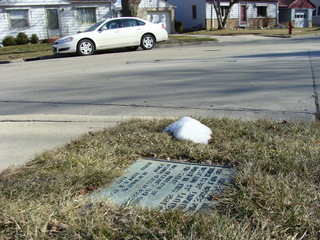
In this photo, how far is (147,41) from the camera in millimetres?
17062

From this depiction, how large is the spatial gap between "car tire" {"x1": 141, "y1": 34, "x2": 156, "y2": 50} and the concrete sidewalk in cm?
1235

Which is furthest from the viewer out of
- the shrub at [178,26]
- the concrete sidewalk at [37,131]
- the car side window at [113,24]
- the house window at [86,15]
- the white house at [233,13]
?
the white house at [233,13]

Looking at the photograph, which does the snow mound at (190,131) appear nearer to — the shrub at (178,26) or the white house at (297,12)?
→ the shrub at (178,26)

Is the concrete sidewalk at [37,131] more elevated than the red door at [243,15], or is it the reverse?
the red door at [243,15]

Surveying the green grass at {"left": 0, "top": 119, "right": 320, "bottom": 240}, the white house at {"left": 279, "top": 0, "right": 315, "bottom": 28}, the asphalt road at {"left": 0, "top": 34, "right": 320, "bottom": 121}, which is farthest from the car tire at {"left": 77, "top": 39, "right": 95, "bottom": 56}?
the white house at {"left": 279, "top": 0, "right": 315, "bottom": 28}

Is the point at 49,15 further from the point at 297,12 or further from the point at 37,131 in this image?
the point at 297,12

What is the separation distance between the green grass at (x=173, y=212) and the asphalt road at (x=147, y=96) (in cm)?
76

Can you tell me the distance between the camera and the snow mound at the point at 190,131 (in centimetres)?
367

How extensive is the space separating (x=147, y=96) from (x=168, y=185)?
12.2 feet

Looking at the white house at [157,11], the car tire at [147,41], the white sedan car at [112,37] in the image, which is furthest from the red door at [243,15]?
the car tire at [147,41]

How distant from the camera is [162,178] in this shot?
9.32 ft

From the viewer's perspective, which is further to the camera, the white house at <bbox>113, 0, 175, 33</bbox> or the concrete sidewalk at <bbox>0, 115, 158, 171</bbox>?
the white house at <bbox>113, 0, 175, 33</bbox>

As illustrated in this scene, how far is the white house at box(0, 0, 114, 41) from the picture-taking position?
26000mm

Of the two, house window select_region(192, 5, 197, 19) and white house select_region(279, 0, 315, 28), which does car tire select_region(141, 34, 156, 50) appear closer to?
house window select_region(192, 5, 197, 19)
